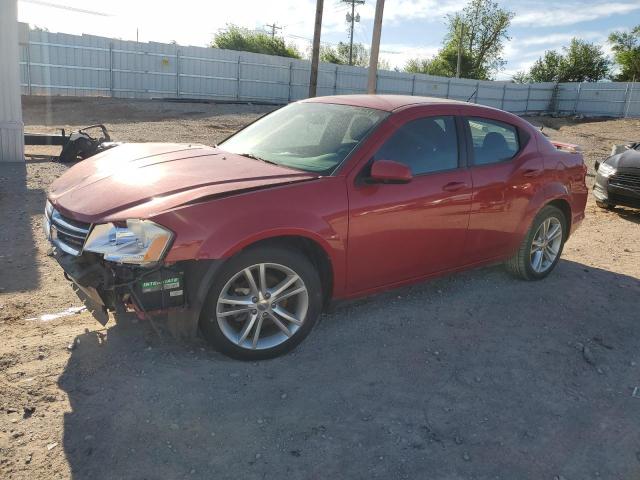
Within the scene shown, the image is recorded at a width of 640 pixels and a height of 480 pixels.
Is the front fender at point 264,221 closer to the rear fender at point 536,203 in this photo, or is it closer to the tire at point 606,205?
the rear fender at point 536,203

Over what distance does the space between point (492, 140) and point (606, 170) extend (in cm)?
556

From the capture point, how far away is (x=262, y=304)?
3.55 m

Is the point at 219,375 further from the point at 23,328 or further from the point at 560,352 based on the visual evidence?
the point at 560,352

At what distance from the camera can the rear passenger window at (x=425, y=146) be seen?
13.7ft

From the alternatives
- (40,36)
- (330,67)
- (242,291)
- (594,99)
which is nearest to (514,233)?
(242,291)

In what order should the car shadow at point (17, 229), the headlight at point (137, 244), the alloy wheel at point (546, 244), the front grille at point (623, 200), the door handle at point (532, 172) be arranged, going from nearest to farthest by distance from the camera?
the headlight at point (137, 244) < the car shadow at point (17, 229) < the door handle at point (532, 172) < the alloy wheel at point (546, 244) < the front grille at point (623, 200)

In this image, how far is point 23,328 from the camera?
3.95 m

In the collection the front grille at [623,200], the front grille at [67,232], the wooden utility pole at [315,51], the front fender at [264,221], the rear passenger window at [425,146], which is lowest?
the front grille at [623,200]

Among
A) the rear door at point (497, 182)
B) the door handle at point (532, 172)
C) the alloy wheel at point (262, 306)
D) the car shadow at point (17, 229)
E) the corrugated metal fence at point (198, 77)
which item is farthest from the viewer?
the corrugated metal fence at point (198, 77)

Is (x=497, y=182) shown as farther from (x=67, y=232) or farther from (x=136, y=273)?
(x=67, y=232)

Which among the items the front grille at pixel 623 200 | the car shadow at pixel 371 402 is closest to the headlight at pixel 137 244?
the car shadow at pixel 371 402

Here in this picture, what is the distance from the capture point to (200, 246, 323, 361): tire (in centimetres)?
338

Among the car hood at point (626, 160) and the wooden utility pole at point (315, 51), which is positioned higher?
the wooden utility pole at point (315, 51)

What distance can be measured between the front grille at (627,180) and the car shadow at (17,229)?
334 inches
